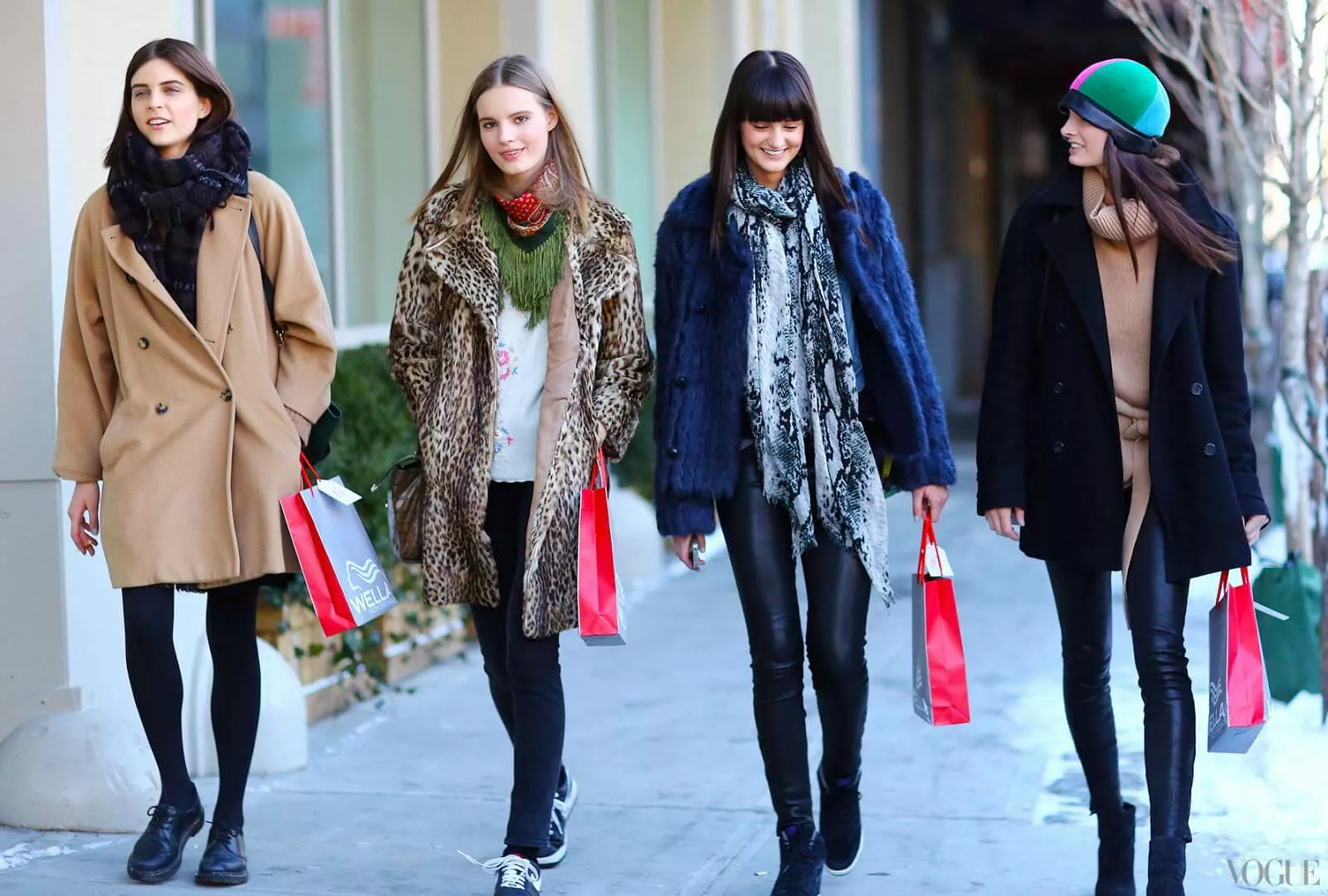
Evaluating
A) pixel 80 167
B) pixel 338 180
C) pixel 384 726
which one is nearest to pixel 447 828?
pixel 384 726

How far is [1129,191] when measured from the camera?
139 inches

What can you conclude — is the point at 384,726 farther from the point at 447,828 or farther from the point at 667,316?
the point at 667,316

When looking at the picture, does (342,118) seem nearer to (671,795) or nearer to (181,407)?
(671,795)

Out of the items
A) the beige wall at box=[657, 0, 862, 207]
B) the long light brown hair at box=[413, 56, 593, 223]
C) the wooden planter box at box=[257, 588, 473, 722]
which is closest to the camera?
the long light brown hair at box=[413, 56, 593, 223]

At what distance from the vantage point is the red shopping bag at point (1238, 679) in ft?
11.7

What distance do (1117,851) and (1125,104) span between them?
61.9 inches

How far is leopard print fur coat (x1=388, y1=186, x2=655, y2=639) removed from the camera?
3.73 meters

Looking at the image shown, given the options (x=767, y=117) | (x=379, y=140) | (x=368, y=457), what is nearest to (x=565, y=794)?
(x=767, y=117)

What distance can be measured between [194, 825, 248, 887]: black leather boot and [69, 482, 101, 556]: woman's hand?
0.72 m

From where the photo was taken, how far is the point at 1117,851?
12.2ft

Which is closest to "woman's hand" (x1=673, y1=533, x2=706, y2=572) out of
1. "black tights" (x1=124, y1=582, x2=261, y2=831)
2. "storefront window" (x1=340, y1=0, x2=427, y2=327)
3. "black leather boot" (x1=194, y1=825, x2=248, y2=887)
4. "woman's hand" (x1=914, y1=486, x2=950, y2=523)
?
"woman's hand" (x1=914, y1=486, x2=950, y2=523)

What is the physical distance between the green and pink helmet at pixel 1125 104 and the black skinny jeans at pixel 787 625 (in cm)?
100

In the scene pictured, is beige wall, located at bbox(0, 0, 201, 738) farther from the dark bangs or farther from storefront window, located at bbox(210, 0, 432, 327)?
the dark bangs

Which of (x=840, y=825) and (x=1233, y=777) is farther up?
(x=840, y=825)
